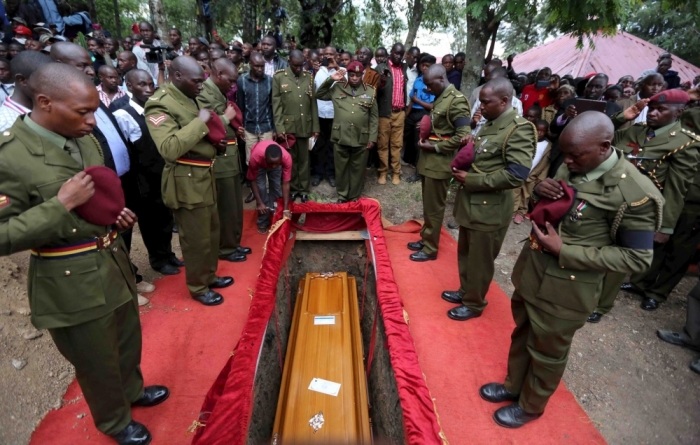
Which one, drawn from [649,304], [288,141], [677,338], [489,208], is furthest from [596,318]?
[288,141]

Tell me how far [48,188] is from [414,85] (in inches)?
200

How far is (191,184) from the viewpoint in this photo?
266cm

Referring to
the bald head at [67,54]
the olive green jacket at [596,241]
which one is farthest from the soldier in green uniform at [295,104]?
the olive green jacket at [596,241]

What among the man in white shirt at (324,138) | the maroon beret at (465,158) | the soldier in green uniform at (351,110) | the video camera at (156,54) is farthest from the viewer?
the video camera at (156,54)

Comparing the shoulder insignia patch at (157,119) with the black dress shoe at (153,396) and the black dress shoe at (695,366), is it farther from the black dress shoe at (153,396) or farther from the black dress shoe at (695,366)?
the black dress shoe at (695,366)

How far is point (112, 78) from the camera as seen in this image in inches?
118

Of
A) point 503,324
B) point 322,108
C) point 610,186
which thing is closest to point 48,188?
point 610,186

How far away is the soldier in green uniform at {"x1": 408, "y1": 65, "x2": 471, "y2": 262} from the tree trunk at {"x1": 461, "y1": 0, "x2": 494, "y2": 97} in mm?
1628

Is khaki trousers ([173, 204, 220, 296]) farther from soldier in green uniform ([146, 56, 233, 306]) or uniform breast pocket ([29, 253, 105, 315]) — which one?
uniform breast pocket ([29, 253, 105, 315])

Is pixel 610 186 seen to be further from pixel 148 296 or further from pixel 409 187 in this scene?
pixel 409 187

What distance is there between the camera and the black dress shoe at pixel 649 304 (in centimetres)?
330

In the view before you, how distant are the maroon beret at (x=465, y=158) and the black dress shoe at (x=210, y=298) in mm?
2210

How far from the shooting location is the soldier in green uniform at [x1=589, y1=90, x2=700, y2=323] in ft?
8.84

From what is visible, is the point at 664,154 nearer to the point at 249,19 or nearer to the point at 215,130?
the point at 215,130
